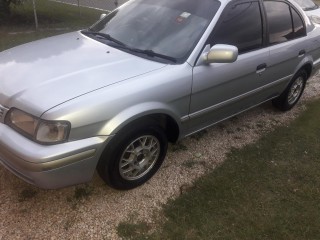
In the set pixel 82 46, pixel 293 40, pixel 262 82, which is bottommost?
pixel 262 82

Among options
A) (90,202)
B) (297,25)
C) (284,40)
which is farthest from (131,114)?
(297,25)

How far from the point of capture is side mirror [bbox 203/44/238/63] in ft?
10.2

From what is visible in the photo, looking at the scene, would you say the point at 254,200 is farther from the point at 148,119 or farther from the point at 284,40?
the point at 284,40

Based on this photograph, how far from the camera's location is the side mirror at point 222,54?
3115mm

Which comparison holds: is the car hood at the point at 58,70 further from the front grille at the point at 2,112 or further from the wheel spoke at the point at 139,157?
the wheel spoke at the point at 139,157

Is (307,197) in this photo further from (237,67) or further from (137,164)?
(137,164)

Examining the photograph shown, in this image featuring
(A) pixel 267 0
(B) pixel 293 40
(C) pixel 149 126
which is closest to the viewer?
(C) pixel 149 126

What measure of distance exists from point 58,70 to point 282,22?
2.79m

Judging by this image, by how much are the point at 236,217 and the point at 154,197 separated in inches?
29.0

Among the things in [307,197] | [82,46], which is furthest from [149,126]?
[307,197]

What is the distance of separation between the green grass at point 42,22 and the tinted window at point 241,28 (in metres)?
4.85

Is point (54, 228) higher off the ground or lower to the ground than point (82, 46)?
lower

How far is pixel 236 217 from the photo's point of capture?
307 cm

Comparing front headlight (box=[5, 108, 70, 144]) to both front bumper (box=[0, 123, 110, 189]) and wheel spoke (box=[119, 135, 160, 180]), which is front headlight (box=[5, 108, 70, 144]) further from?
wheel spoke (box=[119, 135, 160, 180])
